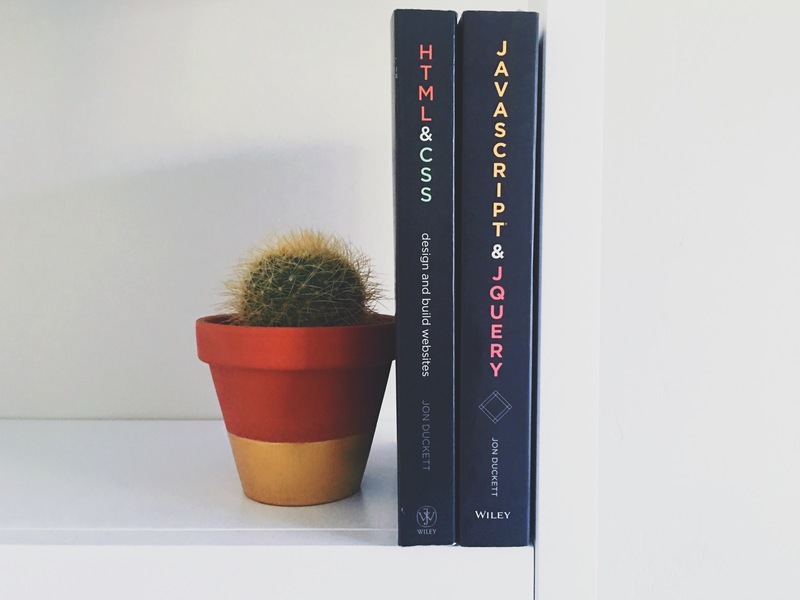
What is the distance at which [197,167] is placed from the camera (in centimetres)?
85

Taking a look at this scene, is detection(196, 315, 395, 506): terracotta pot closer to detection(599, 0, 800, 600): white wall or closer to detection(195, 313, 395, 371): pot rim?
detection(195, 313, 395, 371): pot rim

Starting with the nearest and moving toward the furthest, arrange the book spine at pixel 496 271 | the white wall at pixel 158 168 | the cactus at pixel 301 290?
the book spine at pixel 496 271, the cactus at pixel 301 290, the white wall at pixel 158 168

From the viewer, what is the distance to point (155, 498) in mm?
551

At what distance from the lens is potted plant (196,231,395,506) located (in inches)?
20.4

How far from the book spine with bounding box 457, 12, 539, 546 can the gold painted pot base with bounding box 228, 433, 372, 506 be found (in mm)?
125

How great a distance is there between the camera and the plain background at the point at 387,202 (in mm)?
836

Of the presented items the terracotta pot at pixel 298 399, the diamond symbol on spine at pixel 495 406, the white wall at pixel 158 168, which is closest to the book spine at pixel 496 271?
the diamond symbol on spine at pixel 495 406

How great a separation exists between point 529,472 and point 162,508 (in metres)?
0.27

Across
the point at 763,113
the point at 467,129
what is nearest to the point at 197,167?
the point at 467,129

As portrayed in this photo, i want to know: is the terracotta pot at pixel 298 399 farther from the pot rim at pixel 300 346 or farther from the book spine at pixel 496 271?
the book spine at pixel 496 271

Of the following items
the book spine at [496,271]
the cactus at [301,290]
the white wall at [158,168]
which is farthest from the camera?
the white wall at [158,168]

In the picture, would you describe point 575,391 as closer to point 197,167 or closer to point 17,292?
point 197,167

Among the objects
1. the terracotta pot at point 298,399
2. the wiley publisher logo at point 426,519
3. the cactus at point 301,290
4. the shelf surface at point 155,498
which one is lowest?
the shelf surface at point 155,498

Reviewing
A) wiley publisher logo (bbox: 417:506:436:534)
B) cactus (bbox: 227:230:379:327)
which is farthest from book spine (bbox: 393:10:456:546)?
cactus (bbox: 227:230:379:327)
